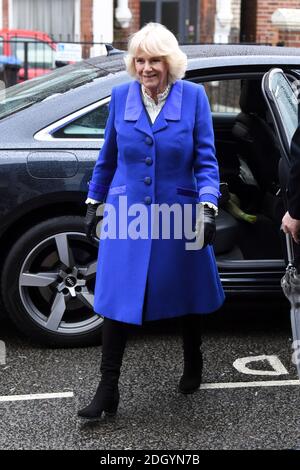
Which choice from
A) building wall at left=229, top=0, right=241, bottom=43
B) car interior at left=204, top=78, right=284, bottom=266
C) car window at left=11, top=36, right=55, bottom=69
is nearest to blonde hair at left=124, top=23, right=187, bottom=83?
car interior at left=204, top=78, right=284, bottom=266

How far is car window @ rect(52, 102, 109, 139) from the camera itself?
4551mm

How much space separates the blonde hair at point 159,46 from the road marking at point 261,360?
1.67 metres

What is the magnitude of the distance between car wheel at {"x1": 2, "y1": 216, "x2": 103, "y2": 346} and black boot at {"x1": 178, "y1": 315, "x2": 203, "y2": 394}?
2.37 feet

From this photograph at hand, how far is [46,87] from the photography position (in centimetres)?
499

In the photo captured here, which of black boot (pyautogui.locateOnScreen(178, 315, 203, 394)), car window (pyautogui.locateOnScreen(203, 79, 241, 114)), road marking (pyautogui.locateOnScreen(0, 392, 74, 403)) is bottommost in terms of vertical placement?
road marking (pyautogui.locateOnScreen(0, 392, 74, 403))

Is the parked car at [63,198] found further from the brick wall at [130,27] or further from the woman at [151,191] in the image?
the brick wall at [130,27]

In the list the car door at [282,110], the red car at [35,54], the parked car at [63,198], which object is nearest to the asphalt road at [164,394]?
the parked car at [63,198]

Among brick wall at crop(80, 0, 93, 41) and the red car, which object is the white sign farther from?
brick wall at crop(80, 0, 93, 41)

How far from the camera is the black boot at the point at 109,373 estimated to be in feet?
12.3

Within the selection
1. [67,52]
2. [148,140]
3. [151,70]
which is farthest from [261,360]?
[67,52]

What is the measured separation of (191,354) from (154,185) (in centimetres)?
90

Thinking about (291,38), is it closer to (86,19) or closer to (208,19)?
(208,19)

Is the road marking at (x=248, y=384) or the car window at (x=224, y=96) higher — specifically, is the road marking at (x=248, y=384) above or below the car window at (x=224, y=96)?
below

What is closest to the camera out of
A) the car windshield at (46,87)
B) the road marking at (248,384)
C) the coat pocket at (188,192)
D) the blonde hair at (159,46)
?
the blonde hair at (159,46)
